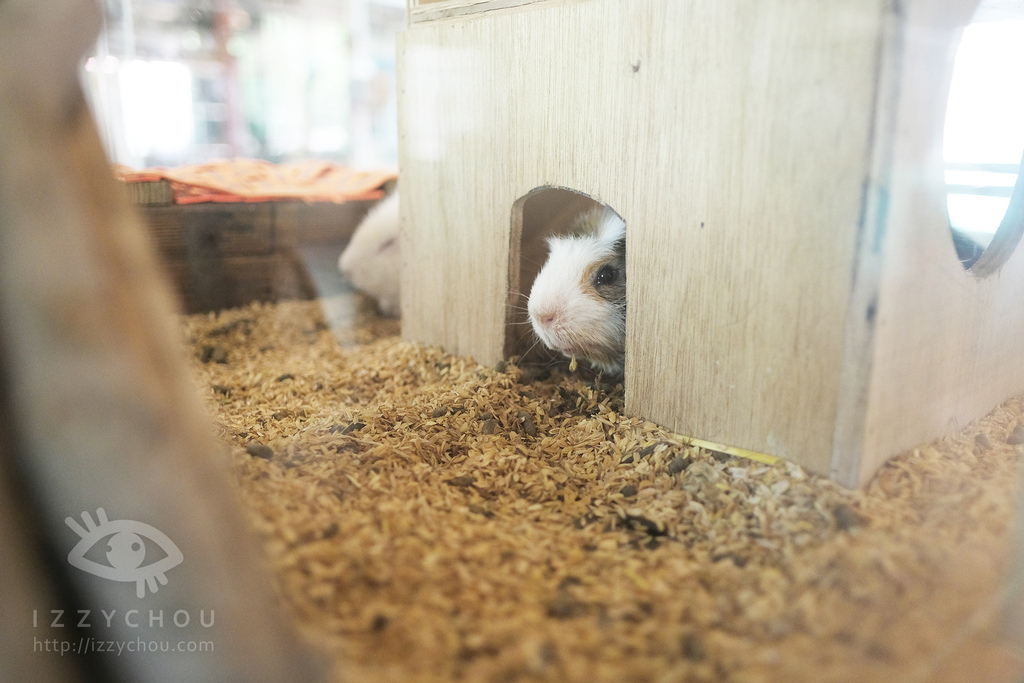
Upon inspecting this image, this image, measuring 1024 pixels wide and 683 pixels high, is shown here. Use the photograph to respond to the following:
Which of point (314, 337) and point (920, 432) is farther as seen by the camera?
point (314, 337)

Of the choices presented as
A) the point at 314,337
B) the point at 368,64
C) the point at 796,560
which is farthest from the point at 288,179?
the point at 796,560

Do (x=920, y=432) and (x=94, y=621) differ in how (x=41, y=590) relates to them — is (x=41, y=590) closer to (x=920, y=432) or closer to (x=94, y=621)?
(x=94, y=621)

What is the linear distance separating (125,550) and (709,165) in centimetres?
168

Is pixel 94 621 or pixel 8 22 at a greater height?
pixel 8 22

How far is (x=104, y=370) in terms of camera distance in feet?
3.61

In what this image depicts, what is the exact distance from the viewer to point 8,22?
115 cm

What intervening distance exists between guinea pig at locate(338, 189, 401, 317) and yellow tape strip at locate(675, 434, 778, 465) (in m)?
2.70

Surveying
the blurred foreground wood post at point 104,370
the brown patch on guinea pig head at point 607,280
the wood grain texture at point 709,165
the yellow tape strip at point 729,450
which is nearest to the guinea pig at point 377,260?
the wood grain texture at point 709,165

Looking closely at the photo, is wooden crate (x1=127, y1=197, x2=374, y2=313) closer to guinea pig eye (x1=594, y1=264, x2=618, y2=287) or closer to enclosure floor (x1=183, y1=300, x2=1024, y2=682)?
enclosure floor (x1=183, y1=300, x2=1024, y2=682)

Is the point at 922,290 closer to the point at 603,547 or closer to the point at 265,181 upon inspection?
the point at 603,547

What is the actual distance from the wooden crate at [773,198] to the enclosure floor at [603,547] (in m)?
0.18

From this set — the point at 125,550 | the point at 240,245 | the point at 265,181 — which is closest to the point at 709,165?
the point at 125,550

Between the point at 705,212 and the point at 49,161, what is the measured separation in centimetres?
154

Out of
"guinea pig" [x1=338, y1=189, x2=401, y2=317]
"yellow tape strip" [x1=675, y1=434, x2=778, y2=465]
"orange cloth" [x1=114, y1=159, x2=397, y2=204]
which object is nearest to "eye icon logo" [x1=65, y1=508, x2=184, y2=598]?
"yellow tape strip" [x1=675, y1=434, x2=778, y2=465]
